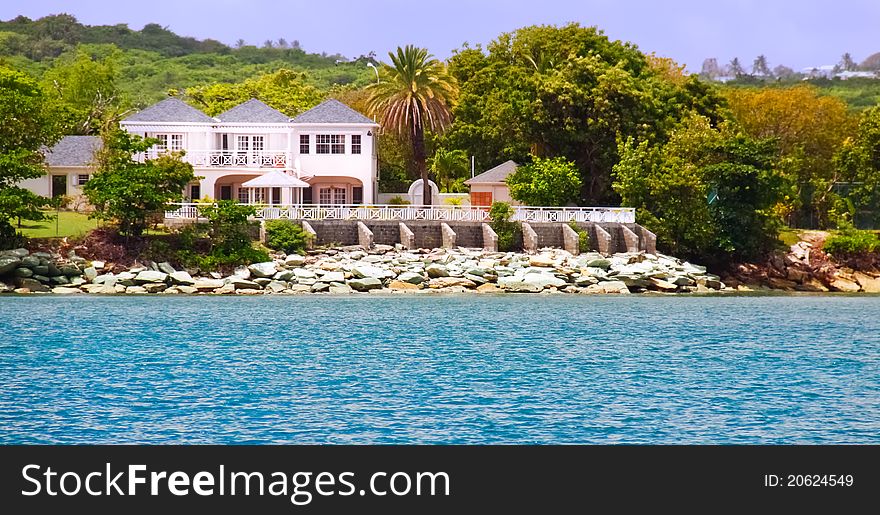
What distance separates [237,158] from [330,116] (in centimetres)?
616

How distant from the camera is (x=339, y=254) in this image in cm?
6309

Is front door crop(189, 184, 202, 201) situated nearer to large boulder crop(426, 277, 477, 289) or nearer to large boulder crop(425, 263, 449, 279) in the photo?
large boulder crop(425, 263, 449, 279)

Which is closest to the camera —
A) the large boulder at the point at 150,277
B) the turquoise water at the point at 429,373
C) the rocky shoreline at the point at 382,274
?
the turquoise water at the point at 429,373

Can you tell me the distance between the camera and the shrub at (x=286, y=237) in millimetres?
62844

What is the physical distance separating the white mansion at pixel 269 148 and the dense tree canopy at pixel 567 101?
30.5 feet

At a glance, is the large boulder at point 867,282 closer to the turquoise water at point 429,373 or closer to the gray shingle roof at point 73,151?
the turquoise water at point 429,373

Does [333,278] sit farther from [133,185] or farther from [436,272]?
[133,185]

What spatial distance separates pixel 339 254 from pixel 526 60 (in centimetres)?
2860

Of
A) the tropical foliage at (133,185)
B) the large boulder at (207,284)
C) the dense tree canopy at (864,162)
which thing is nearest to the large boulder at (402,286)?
the large boulder at (207,284)

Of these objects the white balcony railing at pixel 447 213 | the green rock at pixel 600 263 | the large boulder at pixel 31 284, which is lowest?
the large boulder at pixel 31 284

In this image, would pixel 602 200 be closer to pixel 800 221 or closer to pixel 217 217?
pixel 800 221

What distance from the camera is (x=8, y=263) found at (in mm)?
56688
